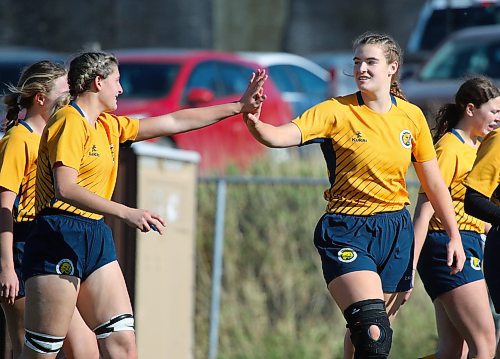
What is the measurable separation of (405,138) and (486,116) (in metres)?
0.75

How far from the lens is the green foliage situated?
1141 centimetres

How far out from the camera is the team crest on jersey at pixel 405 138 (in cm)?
637

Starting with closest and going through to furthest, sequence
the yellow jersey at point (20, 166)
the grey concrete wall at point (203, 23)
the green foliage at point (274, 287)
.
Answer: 1. the yellow jersey at point (20, 166)
2. the green foliage at point (274, 287)
3. the grey concrete wall at point (203, 23)

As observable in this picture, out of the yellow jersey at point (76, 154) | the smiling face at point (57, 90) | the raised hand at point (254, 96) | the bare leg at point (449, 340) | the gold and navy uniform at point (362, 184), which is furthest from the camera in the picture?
the bare leg at point (449, 340)

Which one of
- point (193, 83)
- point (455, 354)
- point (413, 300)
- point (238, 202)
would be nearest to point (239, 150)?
point (193, 83)

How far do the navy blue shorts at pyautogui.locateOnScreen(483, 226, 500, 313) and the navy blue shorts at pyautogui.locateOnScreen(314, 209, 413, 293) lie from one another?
0.40 meters

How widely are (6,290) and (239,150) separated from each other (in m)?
7.77

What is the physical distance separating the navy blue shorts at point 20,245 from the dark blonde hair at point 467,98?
2409 mm

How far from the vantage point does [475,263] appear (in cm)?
695

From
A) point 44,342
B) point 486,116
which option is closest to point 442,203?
point 486,116

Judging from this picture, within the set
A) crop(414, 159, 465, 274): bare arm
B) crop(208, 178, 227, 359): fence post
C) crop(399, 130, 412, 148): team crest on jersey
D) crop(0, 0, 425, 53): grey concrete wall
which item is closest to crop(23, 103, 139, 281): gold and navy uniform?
crop(399, 130, 412, 148): team crest on jersey

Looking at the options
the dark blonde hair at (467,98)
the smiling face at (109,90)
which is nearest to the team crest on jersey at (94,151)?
the smiling face at (109,90)

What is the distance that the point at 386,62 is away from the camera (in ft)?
21.0

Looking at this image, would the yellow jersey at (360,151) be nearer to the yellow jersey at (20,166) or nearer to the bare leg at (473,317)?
the bare leg at (473,317)
